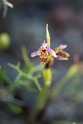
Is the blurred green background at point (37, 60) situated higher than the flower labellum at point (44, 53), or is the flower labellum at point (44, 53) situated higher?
the blurred green background at point (37, 60)

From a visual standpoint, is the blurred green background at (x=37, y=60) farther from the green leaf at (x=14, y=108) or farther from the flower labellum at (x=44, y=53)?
the flower labellum at (x=44, y=53)

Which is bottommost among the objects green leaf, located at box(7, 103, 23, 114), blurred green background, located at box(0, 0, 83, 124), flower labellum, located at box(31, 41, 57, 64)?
flower labellum, located at box(31, 41, 57, 64)

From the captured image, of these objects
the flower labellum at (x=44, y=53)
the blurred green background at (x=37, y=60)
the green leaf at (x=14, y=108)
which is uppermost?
the blurred green background at (x=37, y=60)

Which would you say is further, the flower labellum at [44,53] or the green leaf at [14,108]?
the green leaf at [14,108]

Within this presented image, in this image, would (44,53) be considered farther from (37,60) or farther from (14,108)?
(37,60)

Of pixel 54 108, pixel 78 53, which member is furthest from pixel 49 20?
pixel 54 108

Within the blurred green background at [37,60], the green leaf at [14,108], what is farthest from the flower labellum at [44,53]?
the green leaf at [14,108]

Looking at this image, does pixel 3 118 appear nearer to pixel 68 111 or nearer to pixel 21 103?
pixel 21 103

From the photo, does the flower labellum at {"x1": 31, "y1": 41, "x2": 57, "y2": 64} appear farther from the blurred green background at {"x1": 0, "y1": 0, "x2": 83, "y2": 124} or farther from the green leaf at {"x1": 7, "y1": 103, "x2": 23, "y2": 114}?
the green leaf at {"x1": 7, "y1": 103, "x2": 23, "y2": 114}

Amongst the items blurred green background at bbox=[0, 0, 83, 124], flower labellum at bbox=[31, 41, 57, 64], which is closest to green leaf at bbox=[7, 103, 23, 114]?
blurred green background at bbox=[0, 0, 83, 124]
